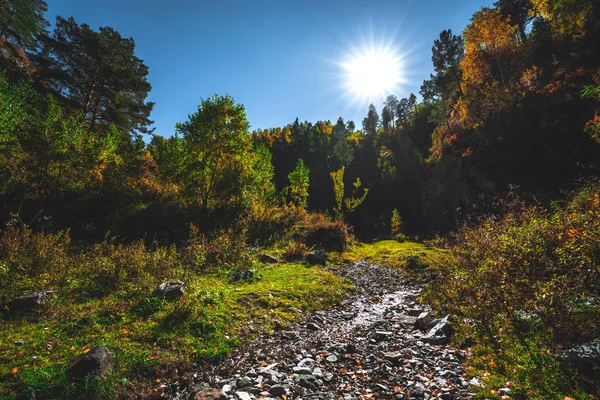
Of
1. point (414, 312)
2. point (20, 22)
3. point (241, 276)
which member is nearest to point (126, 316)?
point (241, 276)

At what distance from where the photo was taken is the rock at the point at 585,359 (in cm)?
371

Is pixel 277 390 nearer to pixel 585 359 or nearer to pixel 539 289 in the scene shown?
pixel 585 359

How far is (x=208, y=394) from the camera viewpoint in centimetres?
439

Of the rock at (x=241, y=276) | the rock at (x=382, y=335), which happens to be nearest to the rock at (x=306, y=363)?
the rock at (x=382, y=335)

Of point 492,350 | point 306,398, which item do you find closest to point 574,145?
point 492,350

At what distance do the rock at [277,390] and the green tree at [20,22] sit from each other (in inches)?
1680

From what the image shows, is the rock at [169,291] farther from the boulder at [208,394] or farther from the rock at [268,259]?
the rock at [268,259]

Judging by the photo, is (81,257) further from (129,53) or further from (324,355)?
(129,53)

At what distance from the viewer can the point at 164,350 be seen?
5.63 m

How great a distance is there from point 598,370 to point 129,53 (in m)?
38.7

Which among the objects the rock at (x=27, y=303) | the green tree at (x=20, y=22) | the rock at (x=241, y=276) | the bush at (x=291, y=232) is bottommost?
the rock at (x=241, y=276)

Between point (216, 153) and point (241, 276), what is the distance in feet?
59.0

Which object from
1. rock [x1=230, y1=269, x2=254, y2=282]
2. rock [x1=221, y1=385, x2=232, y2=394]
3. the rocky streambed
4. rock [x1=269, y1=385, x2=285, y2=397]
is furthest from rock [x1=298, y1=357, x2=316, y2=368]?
rock [x1=230, y1=269, x2=254, y2=282]

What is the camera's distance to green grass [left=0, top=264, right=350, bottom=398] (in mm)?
4453
